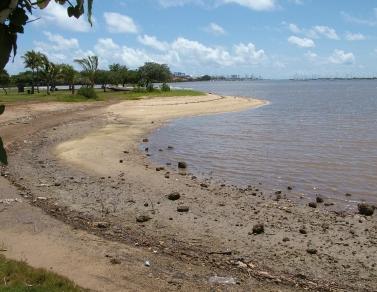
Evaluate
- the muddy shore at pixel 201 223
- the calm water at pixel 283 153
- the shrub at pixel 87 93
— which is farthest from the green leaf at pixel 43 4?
the shrub at pixel 87 93

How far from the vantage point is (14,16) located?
1.79m

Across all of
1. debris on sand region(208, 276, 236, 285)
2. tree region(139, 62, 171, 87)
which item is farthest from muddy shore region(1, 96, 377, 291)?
tree region(139, 62, 171, 87)

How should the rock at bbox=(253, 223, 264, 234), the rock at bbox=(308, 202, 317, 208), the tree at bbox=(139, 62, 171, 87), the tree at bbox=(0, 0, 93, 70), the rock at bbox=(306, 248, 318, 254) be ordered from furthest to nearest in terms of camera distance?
the tree at bbox=(139, 62, 171, 87)
the rock at bbox=(308, 202, 317, 208)
the rock at bbox=(253, 223, 264, 234)
the rock at bbox=(306, 248, 318, 254)
the tree at bbox=(0, 0, 93, 70)

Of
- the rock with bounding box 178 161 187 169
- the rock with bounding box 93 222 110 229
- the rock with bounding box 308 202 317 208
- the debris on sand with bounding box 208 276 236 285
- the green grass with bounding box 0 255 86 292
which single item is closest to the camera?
the green grass with bounding box 0 255 86 292

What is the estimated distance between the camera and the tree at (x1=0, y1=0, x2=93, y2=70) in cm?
168

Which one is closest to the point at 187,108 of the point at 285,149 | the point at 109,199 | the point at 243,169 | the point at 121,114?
the point at 121,114

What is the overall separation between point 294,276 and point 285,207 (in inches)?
181

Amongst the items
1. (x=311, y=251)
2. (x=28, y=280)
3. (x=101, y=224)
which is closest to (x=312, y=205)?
(x=311, y=251)

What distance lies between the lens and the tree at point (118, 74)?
335 ft

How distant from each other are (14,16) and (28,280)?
5.89m

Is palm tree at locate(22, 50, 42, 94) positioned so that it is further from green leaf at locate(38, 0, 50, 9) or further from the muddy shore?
green leaf at locate(38, 0, 50, 9)

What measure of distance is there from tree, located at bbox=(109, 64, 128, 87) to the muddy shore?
83284 millimetres

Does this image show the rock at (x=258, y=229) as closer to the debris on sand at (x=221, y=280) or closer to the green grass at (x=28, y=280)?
the debris on sand at (x=221, y=280)

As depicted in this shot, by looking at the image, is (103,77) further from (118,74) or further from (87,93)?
(87,93)
